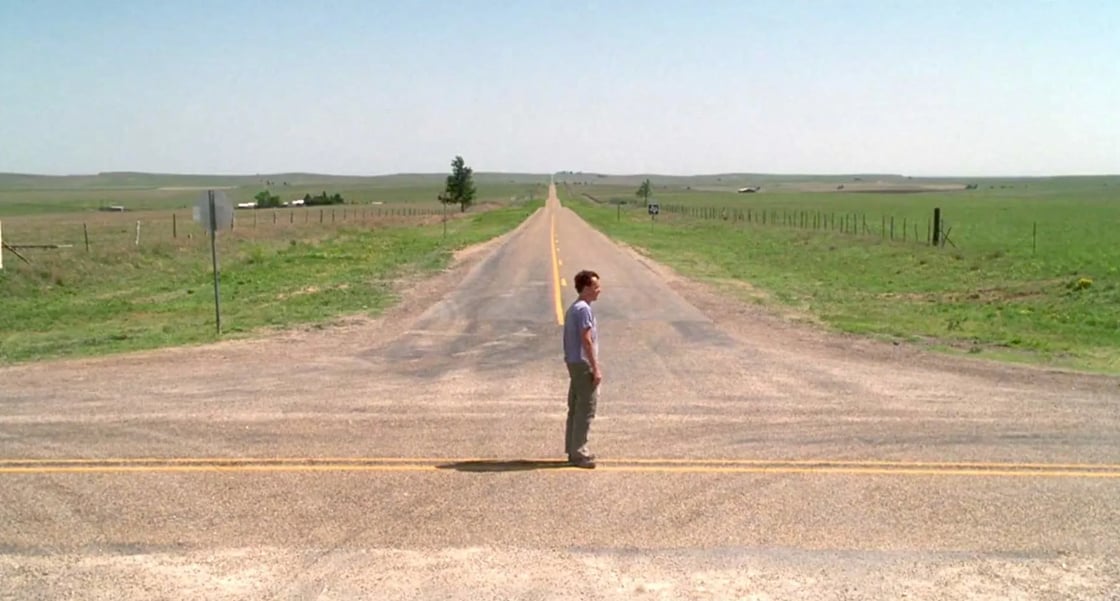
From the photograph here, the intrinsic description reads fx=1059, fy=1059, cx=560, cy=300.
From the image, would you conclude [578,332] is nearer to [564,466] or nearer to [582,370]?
[582,370]

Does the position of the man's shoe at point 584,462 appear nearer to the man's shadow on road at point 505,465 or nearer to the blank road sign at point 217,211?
the man's shadow on road at point 505,465

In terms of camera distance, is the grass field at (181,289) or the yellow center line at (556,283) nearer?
the grass field at (181,289)

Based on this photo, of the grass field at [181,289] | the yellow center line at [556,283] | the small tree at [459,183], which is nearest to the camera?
the grass field at [181,289]

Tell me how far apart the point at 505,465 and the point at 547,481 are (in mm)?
604

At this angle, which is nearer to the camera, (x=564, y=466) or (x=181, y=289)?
(x=564, y=466)

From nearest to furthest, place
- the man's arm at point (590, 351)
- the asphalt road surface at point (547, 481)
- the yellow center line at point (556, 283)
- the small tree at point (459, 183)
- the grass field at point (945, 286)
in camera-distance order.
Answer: the asphalt road surface at point (547, 481) → the man's arm at point (590, 351) → the grass field at point (945, 286) → the yellow center line at point (556, 283) → the small tree at point (459, 183)

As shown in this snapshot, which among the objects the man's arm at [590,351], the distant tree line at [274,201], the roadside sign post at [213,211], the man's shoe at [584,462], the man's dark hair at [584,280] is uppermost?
the roadside sign post at [213,211]

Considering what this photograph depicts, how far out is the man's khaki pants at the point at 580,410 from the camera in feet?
28.2

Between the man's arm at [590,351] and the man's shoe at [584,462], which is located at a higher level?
the man's arm at [590,351]

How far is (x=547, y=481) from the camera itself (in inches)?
320

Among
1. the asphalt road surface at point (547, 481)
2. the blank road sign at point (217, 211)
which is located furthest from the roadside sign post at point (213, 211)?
the asphalt road surface at point (547, 481)

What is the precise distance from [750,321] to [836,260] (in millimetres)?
18527

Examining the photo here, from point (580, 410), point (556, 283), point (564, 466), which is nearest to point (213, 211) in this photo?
point (580, 410)

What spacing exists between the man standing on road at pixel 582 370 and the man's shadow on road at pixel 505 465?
15cm
